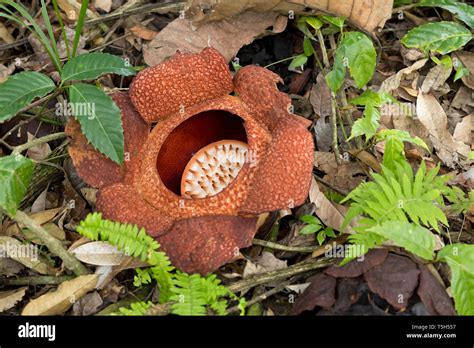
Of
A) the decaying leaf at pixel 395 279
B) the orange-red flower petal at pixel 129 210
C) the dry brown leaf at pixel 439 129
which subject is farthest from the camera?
the dry brown leaf at pixel 439 129

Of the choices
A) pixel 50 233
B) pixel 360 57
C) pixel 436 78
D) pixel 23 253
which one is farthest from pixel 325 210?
pixel 23 253

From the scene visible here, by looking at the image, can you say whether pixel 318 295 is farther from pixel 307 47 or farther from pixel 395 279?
pixel 307 47

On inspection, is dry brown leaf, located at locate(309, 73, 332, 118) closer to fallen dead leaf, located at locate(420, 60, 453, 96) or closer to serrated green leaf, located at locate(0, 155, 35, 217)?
fallen dead leaf, located at locate(420, 60, 453, 96)

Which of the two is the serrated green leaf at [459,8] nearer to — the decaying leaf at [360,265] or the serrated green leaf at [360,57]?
the serrated green leaf at [360,57]

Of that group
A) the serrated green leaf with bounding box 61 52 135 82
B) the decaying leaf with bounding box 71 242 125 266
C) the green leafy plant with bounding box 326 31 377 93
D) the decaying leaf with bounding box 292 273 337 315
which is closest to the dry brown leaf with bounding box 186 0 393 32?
the green leafy plant with bounding box 326 31 377 93

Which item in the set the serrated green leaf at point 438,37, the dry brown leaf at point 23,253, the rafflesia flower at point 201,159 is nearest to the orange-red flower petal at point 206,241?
the rafflesia flower at point 201,159
